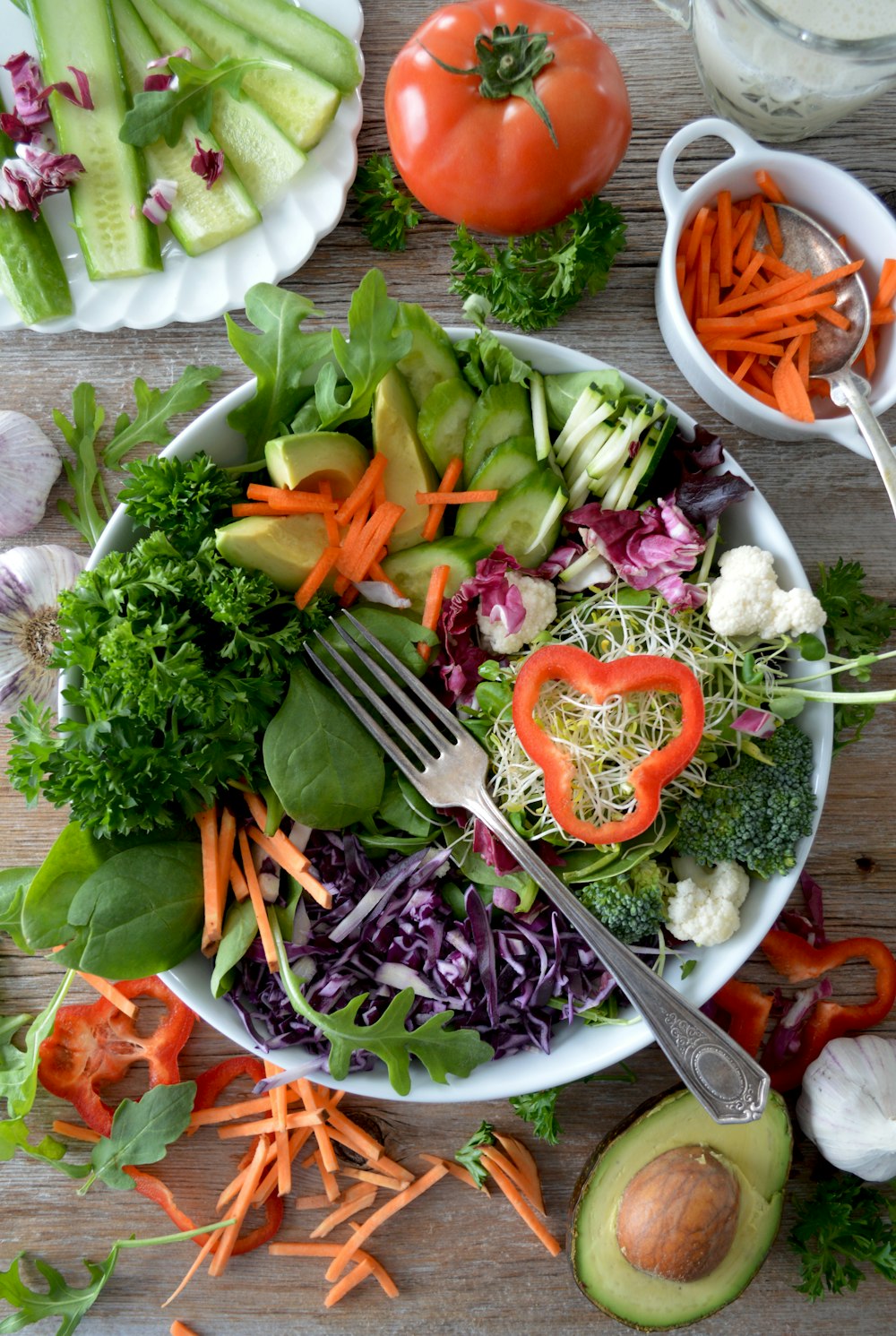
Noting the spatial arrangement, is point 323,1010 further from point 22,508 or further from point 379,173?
point 379,173

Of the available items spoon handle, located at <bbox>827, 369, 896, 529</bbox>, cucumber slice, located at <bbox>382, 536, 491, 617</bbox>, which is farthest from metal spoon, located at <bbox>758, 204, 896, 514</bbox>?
cucumber slice, located at <bbox>382, 536, 491, 617</bbox>

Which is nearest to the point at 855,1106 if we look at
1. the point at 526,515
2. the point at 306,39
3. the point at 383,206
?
the point at 526,515

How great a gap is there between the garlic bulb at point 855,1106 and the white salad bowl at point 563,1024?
0.50 metres

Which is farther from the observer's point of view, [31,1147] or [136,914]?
[31,1147]

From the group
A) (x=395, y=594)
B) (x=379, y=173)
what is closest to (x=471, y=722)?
(x=395, y=594)

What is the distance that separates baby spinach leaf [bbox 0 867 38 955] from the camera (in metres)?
1.90

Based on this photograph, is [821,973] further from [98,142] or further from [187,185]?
[98,142]

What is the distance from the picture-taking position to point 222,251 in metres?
2.18

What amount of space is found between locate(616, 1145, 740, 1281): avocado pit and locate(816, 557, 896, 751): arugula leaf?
924 mm

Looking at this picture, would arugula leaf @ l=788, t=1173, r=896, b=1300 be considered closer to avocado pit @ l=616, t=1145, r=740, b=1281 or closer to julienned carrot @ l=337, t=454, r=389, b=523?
avocado pit @ l=616, t=1145, r=740, b=1281

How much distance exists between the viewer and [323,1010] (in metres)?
1.96

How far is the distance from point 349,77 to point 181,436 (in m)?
0.88

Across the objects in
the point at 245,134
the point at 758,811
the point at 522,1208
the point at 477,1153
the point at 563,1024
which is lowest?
the point at 522,1208

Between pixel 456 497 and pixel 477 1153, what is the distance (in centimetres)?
140
